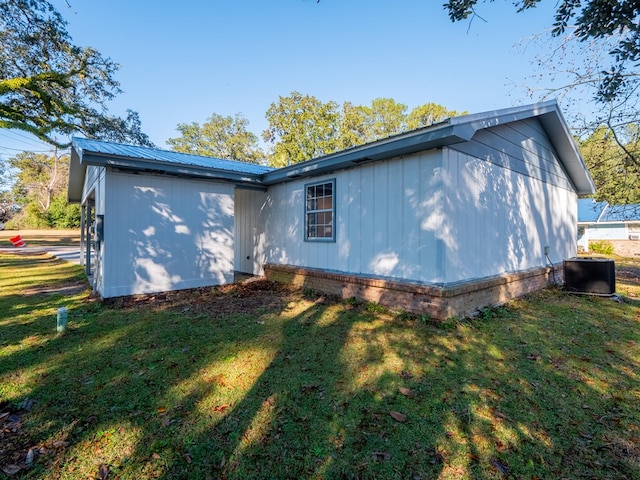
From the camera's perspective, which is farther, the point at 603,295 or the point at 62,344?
the point at 603,295

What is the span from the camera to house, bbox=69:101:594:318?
17.3 ft

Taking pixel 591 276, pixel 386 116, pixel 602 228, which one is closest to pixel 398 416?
pixel 591 276

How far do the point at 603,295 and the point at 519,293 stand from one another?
192 cm

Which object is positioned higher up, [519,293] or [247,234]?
[247,234]

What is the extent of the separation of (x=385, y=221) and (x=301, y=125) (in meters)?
23.7

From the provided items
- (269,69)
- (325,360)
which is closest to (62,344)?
(325,360)

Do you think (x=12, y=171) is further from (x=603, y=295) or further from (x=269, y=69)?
(x=603, y=295)

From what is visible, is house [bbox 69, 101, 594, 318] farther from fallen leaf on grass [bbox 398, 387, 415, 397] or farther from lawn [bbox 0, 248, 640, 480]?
fallen leaf on grass [bbox 398, 387, 415, 397]

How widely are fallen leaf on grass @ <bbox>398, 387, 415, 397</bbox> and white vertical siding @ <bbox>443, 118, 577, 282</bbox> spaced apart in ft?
8.10

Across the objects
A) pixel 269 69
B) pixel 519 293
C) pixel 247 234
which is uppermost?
pixel 269 69

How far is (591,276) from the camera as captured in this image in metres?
7.17

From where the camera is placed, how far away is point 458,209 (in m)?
5.37

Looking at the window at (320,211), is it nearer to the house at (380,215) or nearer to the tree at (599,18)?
the house at (380,215)

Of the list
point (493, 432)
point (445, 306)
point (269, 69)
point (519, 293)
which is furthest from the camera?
point (269, 69)
